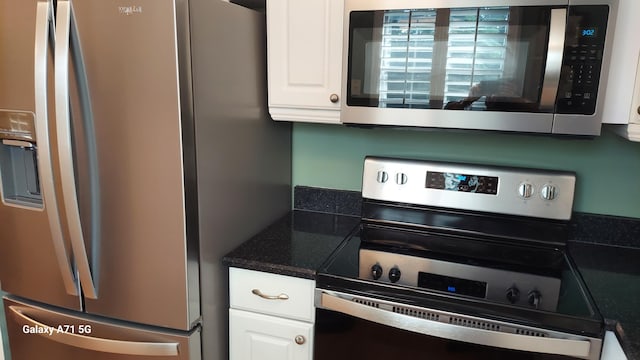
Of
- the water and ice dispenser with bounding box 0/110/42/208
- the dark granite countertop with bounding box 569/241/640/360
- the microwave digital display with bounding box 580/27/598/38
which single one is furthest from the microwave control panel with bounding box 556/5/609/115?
the water and ice dispenser with bounding box 0/110/42/208

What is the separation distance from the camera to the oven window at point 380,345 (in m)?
1.19

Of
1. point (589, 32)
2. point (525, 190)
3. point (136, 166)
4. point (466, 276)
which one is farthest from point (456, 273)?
point (136, 166)

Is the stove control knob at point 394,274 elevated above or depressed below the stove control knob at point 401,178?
below

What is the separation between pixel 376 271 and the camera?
140 cm

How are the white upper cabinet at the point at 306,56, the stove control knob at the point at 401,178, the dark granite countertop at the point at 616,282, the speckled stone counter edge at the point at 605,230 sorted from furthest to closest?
1. the stove control knob at the point at 401,178
2. the speckled stone counter edge at the point at 605,230
3. the white upper cabinet at the point at 306,56
4. the dark granite countertop at the point at 616,282

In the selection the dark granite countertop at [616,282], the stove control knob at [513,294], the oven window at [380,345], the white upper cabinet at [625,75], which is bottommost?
A: the oven window at [380,345]

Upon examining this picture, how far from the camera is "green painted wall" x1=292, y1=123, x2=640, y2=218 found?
5.29 feet

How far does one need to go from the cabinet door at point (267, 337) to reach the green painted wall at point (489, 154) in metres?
0.70

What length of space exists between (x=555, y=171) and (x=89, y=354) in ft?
5.62

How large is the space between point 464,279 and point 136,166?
1.04m

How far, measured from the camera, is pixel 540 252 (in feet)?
5.21

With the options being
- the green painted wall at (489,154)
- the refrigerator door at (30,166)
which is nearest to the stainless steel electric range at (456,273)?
the green painted wall at (489,154)

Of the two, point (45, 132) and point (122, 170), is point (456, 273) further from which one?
point (45, 132)

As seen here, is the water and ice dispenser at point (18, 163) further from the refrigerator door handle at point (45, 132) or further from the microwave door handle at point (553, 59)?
the microwave door handle at point (553, 59)
